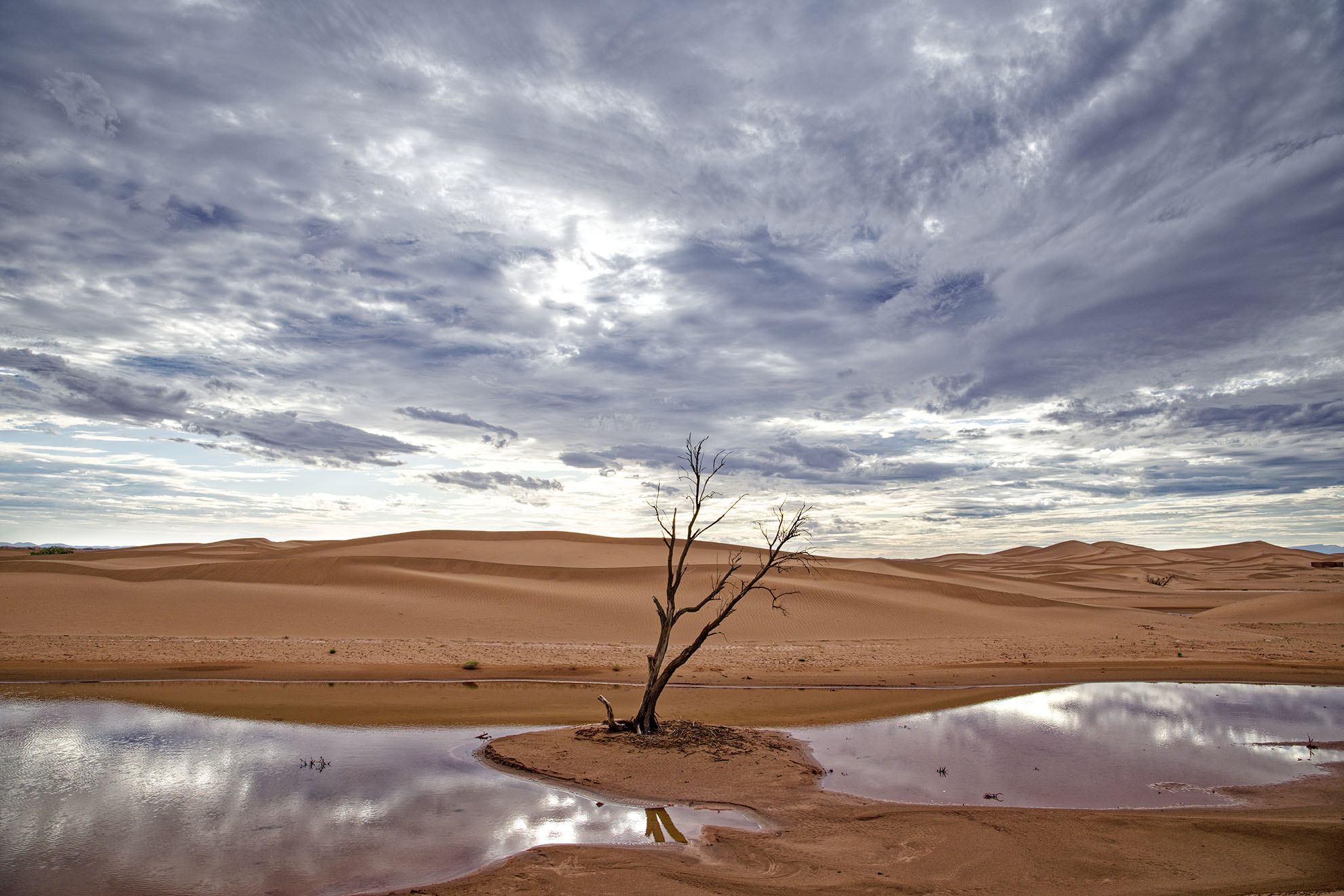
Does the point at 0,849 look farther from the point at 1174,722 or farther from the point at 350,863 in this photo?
the point at 1174,722

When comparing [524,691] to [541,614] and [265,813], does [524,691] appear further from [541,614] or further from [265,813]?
[541,614]

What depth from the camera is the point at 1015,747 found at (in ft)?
41.8

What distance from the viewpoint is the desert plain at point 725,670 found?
738 cm

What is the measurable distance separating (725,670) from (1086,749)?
1068 centimetres

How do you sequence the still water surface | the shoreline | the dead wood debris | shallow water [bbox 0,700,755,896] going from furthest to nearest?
the shoreline, the dead wood debris, the still water surface, shallow water [bbox 0,700,755,896]

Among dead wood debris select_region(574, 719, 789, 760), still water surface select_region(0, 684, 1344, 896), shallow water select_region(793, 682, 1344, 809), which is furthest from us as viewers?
dead wood debris select_region(574, 719, 789, 760)

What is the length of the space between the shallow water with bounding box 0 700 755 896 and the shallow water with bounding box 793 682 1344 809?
12.2 ft

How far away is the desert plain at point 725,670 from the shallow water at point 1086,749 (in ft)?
2.38

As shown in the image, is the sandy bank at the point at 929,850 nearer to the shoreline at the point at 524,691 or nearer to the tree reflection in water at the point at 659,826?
the tree reflection in water at the point at 659,826

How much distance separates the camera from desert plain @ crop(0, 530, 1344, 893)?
738 cm

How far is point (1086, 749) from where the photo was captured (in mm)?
12750

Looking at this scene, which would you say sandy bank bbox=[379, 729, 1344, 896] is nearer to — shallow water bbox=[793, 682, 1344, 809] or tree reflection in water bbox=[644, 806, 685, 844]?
tree reflection in water bbox=[644, 806, 685, 844]

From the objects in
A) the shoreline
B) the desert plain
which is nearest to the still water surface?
the desert plain

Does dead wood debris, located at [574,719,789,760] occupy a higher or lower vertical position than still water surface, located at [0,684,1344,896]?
higher
